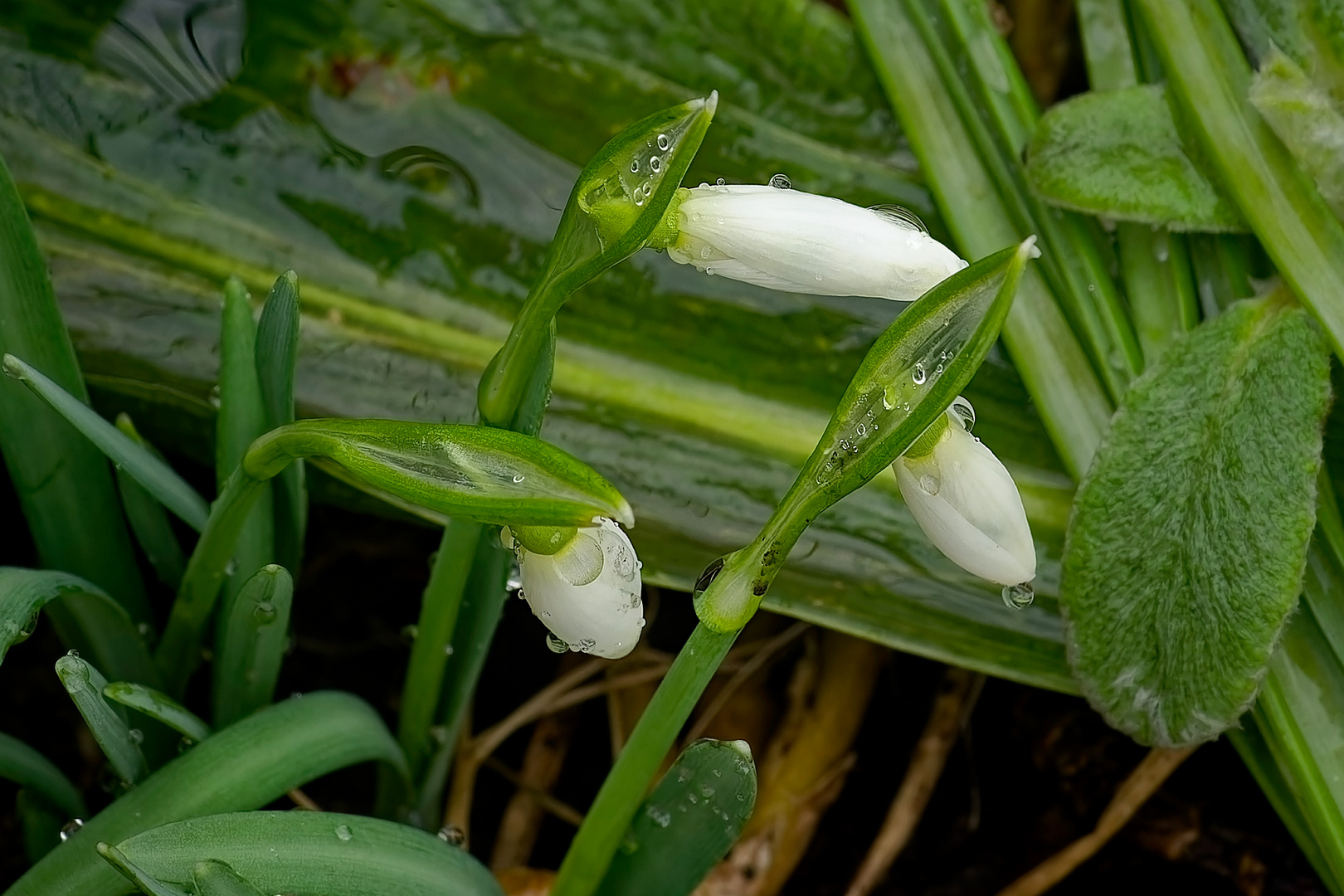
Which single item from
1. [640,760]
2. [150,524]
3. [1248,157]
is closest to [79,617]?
[150,524]

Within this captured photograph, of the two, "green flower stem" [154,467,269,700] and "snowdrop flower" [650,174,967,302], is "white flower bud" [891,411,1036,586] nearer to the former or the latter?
"snowdrop flower" [650,174,967,302]

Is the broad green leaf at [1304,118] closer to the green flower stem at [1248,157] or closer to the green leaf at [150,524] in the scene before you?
the green flower stem at [1248,157]

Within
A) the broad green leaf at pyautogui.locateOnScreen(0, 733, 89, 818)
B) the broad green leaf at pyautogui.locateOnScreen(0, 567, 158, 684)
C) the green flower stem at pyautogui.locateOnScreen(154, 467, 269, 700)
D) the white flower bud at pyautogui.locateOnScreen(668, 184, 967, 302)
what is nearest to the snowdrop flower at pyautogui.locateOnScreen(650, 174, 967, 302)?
the white flower bud at pyautogui.locateOnScreen(668, 184, 967, 302)

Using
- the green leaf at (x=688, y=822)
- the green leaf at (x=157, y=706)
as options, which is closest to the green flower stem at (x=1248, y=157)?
the green leaf at (x=688, y=822)

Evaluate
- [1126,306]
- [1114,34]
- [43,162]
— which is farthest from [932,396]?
[43,162]

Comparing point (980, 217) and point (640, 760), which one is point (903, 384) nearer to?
point (640, 760)

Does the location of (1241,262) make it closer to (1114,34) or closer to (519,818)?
(1114,34)
